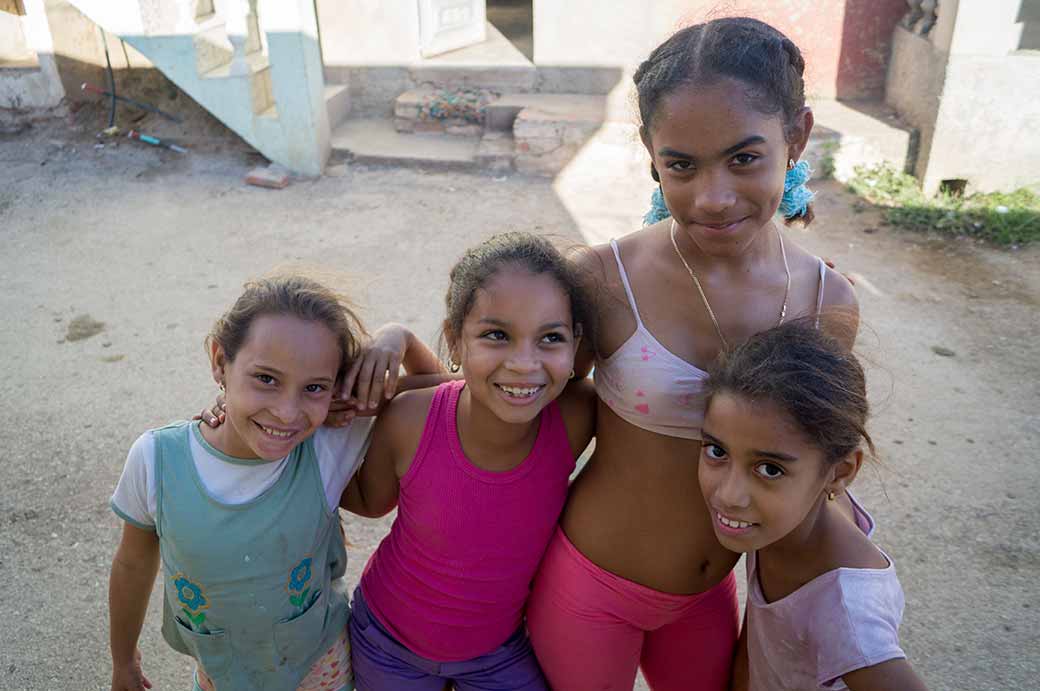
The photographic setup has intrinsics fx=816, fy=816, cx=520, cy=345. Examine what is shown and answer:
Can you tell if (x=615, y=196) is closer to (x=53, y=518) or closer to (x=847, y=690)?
(x=53, y=518)

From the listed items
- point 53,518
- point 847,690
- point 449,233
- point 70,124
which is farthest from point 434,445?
point 70,124

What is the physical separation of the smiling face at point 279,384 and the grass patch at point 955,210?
4885 millimetres

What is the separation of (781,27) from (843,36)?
61 cm

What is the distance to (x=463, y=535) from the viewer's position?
153 cm

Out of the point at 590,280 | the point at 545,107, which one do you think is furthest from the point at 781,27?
the point at 590,280

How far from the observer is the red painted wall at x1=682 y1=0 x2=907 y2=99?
645 centimetres

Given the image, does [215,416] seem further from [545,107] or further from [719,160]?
[545,107]

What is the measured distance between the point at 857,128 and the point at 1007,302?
7.21 ft

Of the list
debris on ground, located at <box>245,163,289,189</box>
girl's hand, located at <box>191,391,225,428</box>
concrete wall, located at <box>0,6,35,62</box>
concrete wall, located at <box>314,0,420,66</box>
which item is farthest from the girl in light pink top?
concrete wall, located at <box>0,6,35,62</box>

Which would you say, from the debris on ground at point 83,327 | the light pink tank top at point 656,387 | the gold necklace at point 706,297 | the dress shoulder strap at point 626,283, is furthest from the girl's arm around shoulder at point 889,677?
the debris on ground at point 83,327

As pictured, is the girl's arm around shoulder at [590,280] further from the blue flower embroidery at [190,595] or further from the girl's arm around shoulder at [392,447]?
the blue flower embroidery at [190,595]

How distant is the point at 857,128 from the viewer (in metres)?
6.08

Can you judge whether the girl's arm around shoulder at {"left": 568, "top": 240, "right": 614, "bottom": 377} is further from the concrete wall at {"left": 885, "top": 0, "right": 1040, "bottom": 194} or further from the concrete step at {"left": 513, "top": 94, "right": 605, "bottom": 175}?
the concrete wall at {"left": 885, "top": 0, "right": 1040, "bottom": 194}

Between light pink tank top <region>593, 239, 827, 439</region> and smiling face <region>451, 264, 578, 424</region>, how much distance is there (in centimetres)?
11
